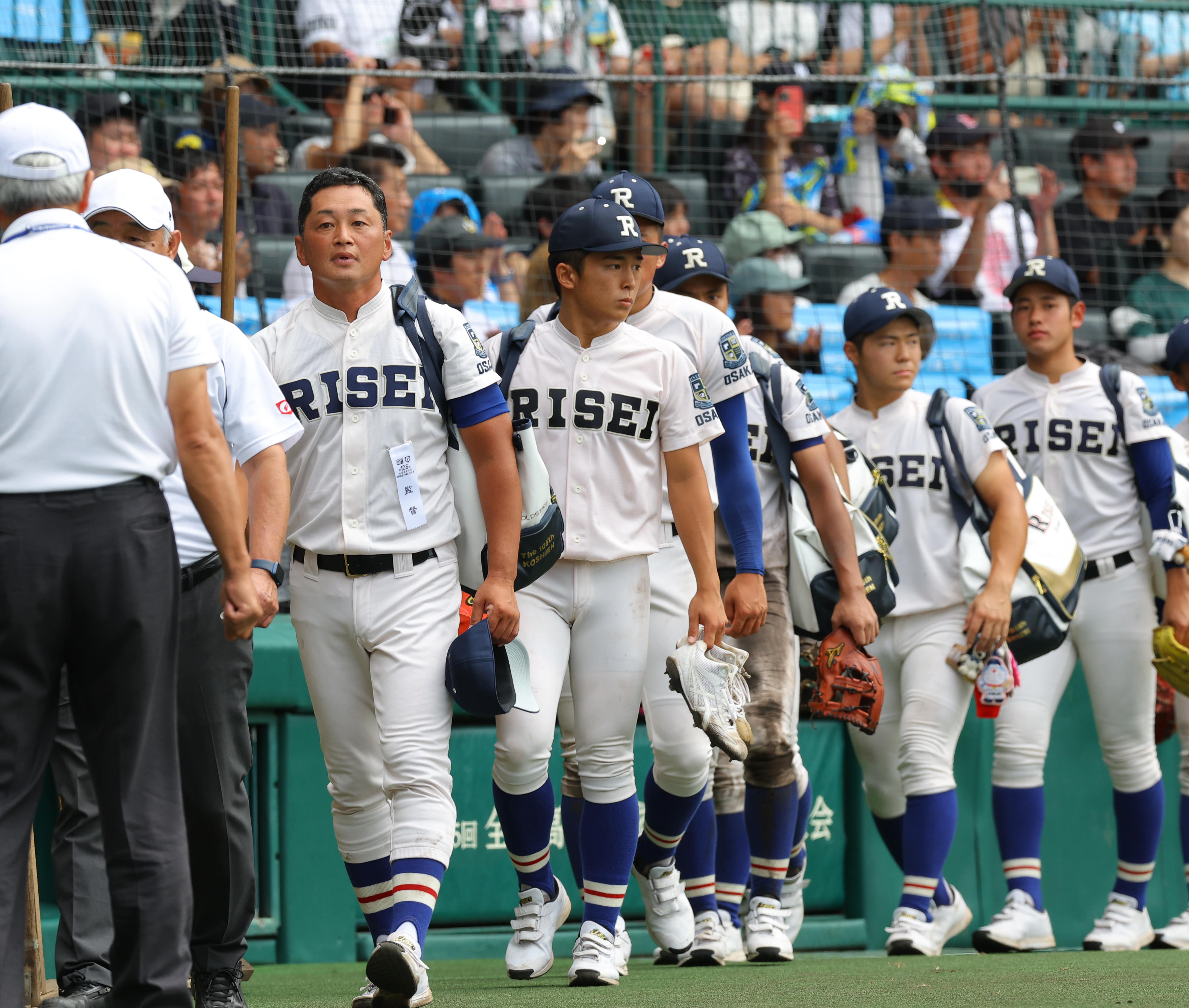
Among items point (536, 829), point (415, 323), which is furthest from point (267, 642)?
point (415, 323)

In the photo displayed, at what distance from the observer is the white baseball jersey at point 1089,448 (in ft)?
19.8

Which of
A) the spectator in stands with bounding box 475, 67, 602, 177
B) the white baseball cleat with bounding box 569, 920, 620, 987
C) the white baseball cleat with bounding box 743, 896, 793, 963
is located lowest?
the white baseball cleat with bounding box 743, 896, 793, 963

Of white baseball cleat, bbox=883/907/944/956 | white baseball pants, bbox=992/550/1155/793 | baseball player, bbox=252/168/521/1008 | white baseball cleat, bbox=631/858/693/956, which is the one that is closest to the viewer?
baseball player, bbox=252/168/521/1008

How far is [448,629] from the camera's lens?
4008 millimetres

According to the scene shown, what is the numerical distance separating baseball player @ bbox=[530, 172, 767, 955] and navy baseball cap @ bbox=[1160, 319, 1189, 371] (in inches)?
95.5

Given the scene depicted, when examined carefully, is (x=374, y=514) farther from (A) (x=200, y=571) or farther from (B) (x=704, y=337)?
(B) (x=704, y=337)

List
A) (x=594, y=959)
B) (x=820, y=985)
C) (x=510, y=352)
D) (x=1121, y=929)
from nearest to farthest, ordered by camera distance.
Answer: (x=820, y=985)
(x=594, y=959)
(x=510, y=352)
(x=1121, y=929)

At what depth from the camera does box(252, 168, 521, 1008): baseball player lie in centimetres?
391

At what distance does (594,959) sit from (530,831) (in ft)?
1.26

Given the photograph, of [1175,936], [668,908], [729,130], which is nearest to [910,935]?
[668,908]

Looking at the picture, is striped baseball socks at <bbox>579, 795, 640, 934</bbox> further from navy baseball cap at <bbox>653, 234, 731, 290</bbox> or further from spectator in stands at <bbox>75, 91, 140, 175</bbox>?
spectator in stands at <bbox>75, 91, 140, 175</bbox>

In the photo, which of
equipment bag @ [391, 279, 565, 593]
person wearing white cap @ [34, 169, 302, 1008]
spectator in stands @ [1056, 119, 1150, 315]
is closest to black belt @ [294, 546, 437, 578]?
equipment bag @ [391, 279, 565, 593]

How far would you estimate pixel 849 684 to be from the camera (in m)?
5.20

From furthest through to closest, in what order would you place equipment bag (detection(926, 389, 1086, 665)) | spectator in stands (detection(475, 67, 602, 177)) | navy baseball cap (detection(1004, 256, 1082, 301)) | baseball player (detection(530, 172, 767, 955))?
1. spectator in stands (detection(475, 67, 602, 177))
2. navy baseball cap (detection(1004, 256, 1082, 301))
3. equipment bag (detection(926, 389, 1086, 665))
4. baseball player (detection(530, 172, 767, 955))
